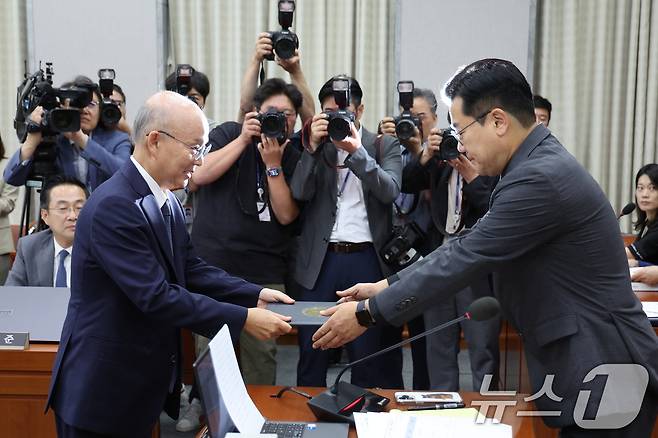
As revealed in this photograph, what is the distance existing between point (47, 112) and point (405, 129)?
1515 mm

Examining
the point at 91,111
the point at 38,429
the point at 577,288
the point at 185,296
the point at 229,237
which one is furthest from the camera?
the point at 91,111

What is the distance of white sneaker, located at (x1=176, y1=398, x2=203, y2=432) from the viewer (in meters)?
3.31

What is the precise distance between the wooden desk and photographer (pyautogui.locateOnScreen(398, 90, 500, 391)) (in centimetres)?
149

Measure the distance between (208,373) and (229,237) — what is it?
5.67 feet

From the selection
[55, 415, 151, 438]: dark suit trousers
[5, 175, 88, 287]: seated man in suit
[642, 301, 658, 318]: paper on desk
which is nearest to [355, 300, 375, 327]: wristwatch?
[55, 415, 151, 438]: dark suit trousers

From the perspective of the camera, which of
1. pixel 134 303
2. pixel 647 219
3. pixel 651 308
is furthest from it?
pixel 647 219

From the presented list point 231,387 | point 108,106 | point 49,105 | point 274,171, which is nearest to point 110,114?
point 108,106

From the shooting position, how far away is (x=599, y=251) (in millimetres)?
1585

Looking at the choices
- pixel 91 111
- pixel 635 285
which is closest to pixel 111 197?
pixel 91 111

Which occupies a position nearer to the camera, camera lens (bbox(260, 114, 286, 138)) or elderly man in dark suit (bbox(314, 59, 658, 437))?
elderly man in dark suit (bbox(314, 59, 658, 437))

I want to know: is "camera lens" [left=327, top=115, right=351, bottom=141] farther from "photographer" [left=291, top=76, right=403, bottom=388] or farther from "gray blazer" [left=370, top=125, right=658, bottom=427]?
"gray blazer" [left=370, top=125, right=658, bottom=427]

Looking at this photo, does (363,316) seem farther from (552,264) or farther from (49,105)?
(49,105)

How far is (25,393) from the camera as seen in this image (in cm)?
231

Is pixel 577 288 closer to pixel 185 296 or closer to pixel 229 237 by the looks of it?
pixel 185 296
